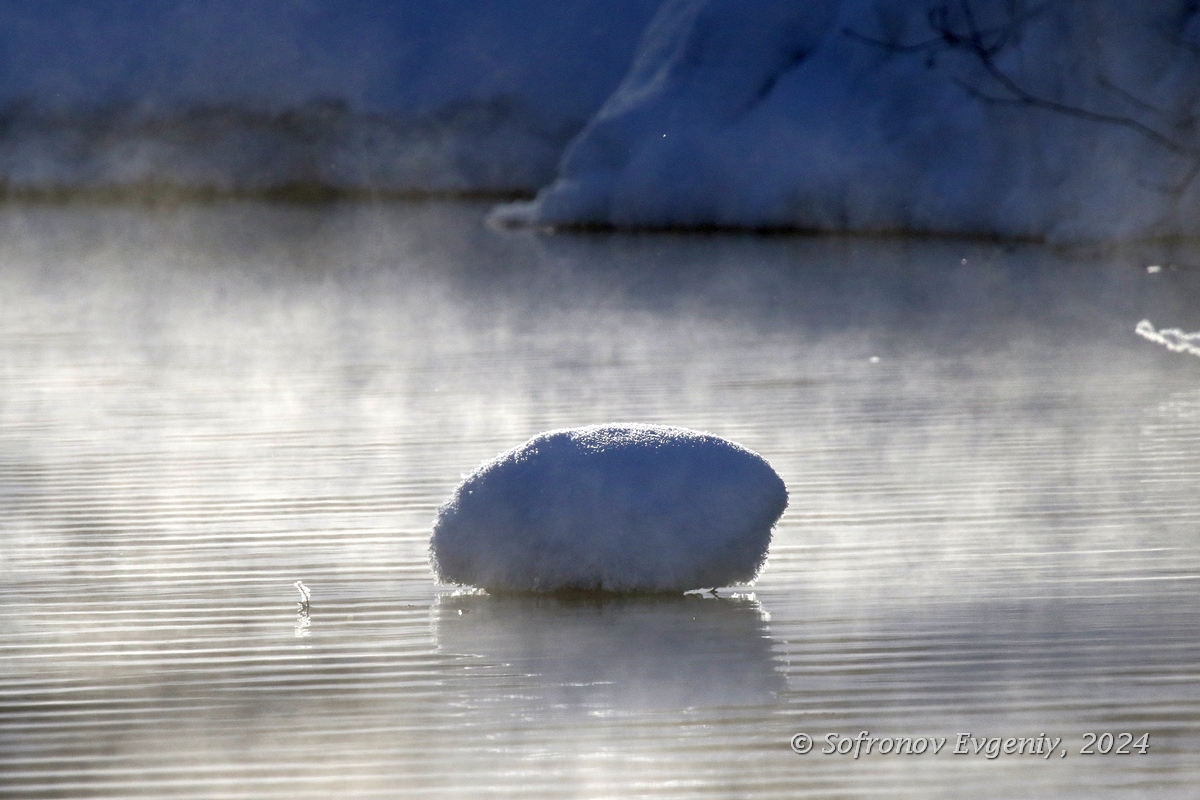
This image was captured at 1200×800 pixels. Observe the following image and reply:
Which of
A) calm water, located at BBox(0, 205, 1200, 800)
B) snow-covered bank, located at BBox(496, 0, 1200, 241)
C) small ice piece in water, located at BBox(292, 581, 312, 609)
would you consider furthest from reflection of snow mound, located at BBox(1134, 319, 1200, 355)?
snow-covered bank, located at BBox(496, 0, 1200, 241)

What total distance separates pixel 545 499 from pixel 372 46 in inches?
1069

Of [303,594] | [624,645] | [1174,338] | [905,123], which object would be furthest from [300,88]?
[624,645]

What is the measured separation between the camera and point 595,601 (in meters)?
5.66

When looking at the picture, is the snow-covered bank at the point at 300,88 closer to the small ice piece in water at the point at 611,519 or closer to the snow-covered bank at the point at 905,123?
the snow-covered bank at the point at 905,123

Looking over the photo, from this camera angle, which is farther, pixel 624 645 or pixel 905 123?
pixel 905 123

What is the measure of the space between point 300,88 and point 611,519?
90.7ft

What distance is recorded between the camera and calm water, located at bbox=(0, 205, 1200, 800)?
4312 millimetres

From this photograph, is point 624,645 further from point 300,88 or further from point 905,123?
point 300,88

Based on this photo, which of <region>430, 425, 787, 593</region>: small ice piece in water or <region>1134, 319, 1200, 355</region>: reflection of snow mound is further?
<region>1134, 319, 1200, 355</region>: reflection of snow mound

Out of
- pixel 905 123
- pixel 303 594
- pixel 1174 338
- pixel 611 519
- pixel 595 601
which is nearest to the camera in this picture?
pixel 611 519

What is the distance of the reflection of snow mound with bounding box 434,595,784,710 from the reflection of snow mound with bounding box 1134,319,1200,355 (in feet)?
20.1

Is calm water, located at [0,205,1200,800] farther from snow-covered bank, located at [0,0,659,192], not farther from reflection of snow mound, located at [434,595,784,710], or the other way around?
snow-covered bank, located at [0,0,659,192]

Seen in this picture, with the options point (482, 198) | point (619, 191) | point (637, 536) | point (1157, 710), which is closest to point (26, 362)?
point (637, 536)

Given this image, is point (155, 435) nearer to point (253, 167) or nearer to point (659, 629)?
point (659, 629)
